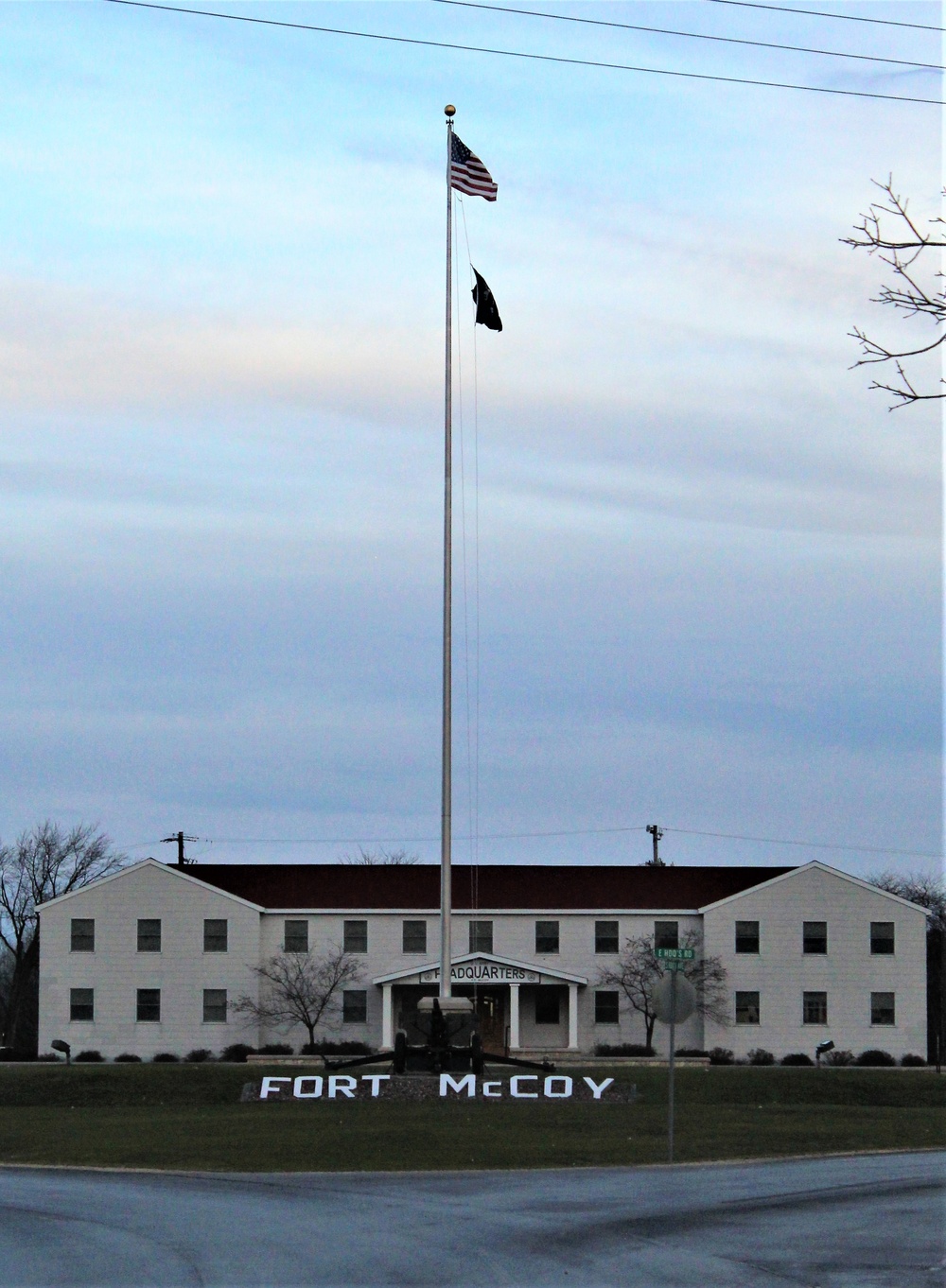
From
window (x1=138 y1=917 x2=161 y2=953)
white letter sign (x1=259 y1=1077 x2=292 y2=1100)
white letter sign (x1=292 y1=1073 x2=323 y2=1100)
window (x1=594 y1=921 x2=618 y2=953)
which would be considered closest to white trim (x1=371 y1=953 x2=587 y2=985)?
window (x1=594 y1=921 x2=618 y2=953)

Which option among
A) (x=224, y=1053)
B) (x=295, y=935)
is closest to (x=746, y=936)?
(x=295, y=935)

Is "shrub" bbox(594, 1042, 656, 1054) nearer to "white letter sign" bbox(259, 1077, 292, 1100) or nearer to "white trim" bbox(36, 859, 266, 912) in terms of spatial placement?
"white trim" bbox(36, 859, 266, 912)

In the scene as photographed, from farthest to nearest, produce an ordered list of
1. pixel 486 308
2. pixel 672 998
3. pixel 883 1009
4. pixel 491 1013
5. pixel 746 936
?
1. pixel 491 1013
2. pixel 746 936
3. pixel 883 1009
4. pixel 486 308
5. pixel 672 998

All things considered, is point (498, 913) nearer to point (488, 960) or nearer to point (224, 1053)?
point (488, 960)

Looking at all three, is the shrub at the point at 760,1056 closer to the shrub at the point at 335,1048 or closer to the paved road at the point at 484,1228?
the shrub at the point at 335,1048

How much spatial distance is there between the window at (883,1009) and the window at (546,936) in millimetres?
11446

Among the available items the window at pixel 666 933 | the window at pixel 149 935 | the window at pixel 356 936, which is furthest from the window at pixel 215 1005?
the window at pixel 666 933

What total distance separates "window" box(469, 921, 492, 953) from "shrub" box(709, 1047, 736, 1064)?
352 inches

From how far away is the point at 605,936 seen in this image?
62.6 meters

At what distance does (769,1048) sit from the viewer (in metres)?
60.1

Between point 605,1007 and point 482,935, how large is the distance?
17.1 ft

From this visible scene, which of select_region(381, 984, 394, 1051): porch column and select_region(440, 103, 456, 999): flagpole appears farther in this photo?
select_region(381, 984, 394, 1051): porch column

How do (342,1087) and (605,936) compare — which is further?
(605,936)

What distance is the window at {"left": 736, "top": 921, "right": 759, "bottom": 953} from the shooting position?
61034mm
